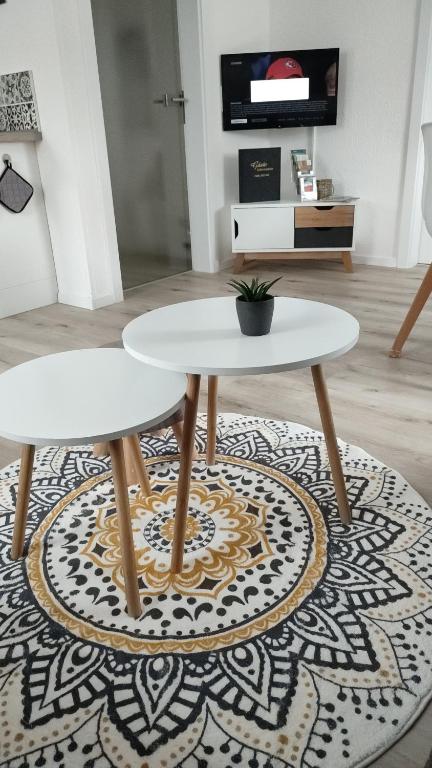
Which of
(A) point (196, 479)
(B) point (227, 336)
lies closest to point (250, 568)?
(A) point (196, 479)

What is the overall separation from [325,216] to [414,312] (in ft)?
5.01

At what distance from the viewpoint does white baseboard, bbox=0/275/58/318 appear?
10.1 feet

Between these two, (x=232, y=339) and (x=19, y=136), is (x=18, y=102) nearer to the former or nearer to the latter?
(x=19, y=136)

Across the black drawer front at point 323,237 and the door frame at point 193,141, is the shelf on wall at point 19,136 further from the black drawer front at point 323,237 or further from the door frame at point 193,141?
the black drawer front at point 323,237

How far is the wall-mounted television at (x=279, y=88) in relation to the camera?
347cm

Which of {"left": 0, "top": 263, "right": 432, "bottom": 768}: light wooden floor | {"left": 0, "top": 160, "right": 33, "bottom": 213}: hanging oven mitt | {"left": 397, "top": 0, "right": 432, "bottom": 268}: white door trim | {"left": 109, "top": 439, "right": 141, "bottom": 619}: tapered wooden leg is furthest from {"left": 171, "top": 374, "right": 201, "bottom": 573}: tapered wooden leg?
{"left": 397, "top": 0, "right": 432, "bottom": 268}: white door trim

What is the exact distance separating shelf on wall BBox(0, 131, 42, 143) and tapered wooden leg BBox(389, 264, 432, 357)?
80.0 inches

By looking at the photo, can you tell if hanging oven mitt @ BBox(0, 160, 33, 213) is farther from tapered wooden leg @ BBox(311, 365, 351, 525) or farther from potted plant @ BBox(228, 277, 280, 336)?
tapered wooden leg @ BBox(311, 365, 351, 525)

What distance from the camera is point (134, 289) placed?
352 cm

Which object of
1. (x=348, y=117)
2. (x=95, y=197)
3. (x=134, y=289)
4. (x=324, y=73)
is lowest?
(x=134, y=289)

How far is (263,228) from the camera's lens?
3609 millimetres

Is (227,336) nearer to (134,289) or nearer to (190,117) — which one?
(134,289)

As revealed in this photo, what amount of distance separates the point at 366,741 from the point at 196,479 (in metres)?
0.79

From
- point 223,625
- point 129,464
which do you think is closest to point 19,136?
point 129,464
